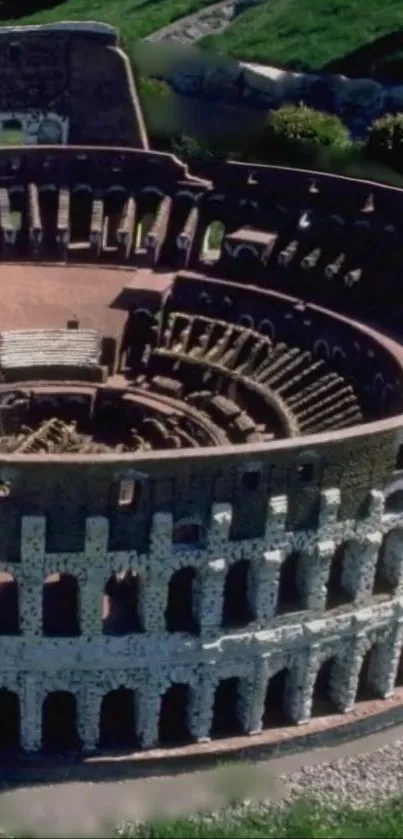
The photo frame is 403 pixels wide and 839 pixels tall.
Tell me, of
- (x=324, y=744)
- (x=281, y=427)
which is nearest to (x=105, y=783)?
(x=324, y=744)

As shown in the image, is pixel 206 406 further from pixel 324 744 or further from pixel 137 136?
pixel 137 136

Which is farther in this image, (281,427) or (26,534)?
(281,427)

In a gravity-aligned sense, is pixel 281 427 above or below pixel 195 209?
below

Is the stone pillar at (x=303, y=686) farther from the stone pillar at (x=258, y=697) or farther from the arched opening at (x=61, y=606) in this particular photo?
the arched opening at (x=61, y=606)

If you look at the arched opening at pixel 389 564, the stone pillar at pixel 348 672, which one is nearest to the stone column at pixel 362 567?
the arched opening at pixel 389 564

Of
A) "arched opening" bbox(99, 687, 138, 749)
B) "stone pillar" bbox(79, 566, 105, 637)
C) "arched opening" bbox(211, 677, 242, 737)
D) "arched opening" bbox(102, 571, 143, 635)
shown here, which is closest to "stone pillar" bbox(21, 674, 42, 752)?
"arched opening" bbox(99, 687, 138, 749)
